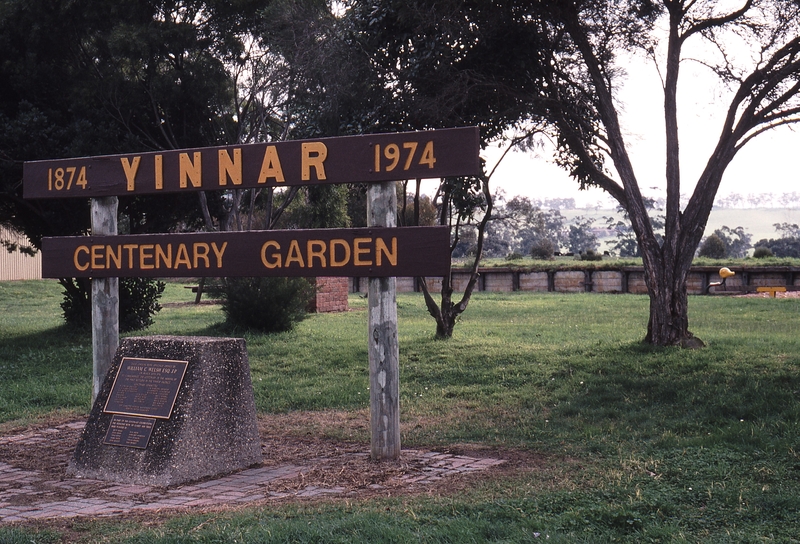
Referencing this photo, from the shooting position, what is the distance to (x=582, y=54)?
1287 cm

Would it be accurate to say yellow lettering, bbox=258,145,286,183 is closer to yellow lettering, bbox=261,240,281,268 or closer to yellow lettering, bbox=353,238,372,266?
yellow lettering, bbox=261,240,281,268

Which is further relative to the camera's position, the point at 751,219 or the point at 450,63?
the point at 751,219

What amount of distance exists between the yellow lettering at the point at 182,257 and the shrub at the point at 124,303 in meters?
9.99

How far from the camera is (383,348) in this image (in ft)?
23.1

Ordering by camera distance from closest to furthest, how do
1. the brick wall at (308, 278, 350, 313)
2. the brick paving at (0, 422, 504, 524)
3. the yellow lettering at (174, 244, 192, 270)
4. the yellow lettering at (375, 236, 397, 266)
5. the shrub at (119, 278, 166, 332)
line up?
the brick paving at (0, 422, 504, 524), the yellow lettering at (375, 236, 397, 266), the yellow lettering at (174, 244, 192, 270), the shrub at (119, 278, 166, 332), the brick wall at (308, 278, 350, 313)

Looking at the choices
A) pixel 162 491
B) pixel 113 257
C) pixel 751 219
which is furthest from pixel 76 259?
pixel 751 219

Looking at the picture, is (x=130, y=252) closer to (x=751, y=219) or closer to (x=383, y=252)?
(x=383, y=252)

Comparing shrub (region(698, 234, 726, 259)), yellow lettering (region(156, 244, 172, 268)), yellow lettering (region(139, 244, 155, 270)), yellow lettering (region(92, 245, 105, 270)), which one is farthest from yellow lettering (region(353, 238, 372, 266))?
shrub (region(698, 234, 726, 259))

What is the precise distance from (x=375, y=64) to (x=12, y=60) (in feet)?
23.5

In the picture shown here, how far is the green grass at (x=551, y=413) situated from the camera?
496cm

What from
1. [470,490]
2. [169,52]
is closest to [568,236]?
[169,52]

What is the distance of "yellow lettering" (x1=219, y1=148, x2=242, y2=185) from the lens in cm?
753

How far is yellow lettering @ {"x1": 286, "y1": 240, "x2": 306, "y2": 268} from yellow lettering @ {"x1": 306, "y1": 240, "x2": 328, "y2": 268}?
0.24 feet

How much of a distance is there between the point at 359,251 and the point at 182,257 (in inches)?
69.1
